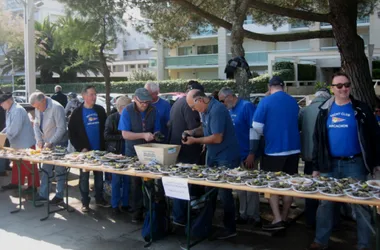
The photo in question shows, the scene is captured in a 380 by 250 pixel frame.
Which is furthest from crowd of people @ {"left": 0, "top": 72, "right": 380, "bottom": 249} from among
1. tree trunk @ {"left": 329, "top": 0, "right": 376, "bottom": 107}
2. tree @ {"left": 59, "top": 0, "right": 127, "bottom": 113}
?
tree @ {"left": 59, "top": 0, "right": 127, "bottom": 113}

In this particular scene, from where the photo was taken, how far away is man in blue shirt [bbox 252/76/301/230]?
16.4 ft

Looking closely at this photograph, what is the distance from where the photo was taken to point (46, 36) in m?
34.8

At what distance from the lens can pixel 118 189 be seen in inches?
239

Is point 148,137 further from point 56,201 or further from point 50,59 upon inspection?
point 50,59

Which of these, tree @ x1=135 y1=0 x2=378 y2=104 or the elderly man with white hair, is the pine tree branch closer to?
tree @ x1=135 y1=0 x2=378 y2=104

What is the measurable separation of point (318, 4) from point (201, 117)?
8.42 meters

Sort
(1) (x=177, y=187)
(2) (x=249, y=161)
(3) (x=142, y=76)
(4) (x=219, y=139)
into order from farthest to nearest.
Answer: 1. (3) (x=142, y=76)
2. (2) (x=249, y=161)
3. (4) (x=219, y=139)
4. (1) (x=177, y=187)

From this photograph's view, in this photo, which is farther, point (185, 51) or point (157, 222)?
point (185, 51)

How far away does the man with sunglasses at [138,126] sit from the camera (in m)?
5.47

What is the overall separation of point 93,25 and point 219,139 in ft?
27.2

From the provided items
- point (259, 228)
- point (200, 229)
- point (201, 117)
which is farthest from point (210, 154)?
point (259, 228)

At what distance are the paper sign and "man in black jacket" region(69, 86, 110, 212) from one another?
2194mm

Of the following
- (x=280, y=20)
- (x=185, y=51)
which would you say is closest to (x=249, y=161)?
(x=280, y=20)

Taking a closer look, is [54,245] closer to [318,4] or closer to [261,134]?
[261,134]
